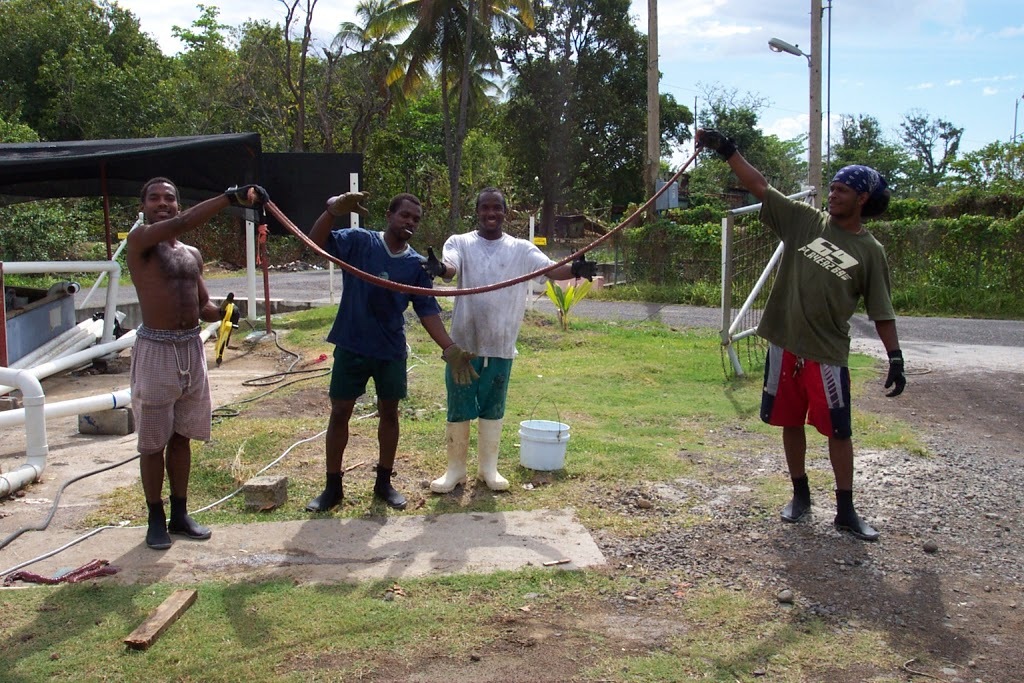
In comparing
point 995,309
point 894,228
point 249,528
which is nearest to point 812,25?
point 894,228

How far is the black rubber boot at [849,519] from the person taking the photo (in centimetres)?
426

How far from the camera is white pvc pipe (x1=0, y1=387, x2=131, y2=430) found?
5.11 metres

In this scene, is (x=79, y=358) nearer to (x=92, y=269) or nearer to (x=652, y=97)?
(x=92, y=269)

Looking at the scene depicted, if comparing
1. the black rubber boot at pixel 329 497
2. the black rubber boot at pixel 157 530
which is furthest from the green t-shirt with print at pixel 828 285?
the black rubber boot at pixel 157 530

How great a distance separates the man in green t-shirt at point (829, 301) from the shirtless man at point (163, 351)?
8.47ft

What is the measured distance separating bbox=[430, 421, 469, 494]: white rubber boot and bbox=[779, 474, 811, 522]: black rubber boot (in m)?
1.77

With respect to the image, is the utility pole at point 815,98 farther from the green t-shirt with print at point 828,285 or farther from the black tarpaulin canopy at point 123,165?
the green t-shirt with print at point 828,285

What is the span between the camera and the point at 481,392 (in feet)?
16.2

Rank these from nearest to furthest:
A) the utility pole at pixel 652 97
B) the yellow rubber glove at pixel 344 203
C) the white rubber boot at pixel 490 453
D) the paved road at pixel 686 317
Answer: the yellow rubber glove at pixel 344 203 < the white rubber boot at pixel 490 453 < the paved road at pixel 686 317 < the utility pole at pixel 652 97

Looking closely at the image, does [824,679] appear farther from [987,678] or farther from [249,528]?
[249,528]

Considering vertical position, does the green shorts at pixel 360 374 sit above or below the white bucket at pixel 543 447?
above

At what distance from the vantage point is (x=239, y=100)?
30.1m

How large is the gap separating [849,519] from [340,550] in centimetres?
250

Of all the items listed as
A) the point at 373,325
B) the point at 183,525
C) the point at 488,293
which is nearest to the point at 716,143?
the point at 488,293
